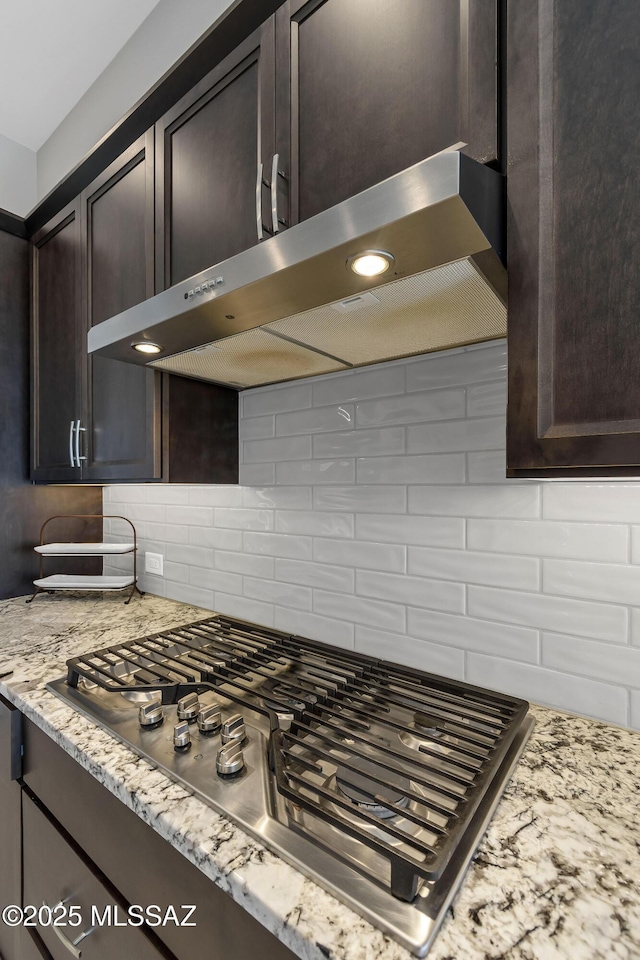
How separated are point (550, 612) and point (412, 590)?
31 centimetres

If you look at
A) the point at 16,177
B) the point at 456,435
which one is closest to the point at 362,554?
the point at 456,435

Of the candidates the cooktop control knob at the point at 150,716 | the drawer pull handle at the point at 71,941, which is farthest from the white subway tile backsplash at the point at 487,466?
the drawer pull handle at the point at 71,941

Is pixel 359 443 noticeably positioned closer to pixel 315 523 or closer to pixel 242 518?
pixel 315 523

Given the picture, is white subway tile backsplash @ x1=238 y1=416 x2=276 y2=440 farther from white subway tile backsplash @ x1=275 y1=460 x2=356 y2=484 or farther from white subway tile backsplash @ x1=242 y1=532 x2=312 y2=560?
white subway tile backsplash @ x1=242 y1=532 x2=312 y2=560

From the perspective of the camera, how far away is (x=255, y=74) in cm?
98

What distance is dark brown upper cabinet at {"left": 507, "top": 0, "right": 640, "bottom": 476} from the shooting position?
56cm

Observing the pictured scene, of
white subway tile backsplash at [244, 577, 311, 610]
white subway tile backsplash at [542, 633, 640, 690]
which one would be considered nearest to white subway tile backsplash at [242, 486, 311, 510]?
white subway tile backsplash at [244, 577, 311, 610]

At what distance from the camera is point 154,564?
1842 mm

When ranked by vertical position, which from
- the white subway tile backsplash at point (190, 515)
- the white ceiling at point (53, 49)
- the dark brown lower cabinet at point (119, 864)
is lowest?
the dark brown lower cabinet at point (119, 864)

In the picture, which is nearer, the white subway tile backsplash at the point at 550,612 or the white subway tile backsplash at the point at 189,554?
the white subway tile backsplash at the point at 550,612

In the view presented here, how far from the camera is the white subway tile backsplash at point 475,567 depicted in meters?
0.97

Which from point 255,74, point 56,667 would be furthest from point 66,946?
point 255,74

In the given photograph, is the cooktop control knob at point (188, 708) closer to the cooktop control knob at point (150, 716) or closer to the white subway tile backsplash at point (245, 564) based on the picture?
the cooktop control knob at point (150, 716)

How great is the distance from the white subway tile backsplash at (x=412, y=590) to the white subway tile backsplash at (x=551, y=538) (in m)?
0.12
